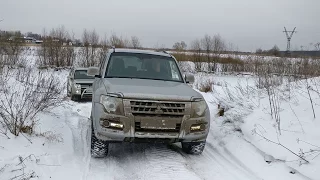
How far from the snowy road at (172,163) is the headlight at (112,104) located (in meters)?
0.96

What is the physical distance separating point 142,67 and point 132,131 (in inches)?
79.4

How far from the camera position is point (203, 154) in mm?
6152

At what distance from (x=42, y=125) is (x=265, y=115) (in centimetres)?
503

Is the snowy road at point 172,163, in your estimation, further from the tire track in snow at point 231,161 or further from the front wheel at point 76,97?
the front wheel at point 76,97

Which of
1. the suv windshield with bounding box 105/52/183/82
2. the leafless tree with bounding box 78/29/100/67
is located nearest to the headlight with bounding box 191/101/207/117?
the suv windshield with bounding box 105/52/183/82

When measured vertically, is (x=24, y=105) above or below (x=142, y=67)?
below

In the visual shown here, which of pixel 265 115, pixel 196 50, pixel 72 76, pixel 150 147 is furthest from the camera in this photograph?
pixel 196 50

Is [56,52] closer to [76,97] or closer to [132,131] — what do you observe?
[76,97]

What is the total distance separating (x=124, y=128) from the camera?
501cm

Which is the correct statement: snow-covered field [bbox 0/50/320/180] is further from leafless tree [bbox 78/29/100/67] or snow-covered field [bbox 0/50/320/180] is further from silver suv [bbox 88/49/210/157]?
leafless tree [bbox 78/29/100/67]

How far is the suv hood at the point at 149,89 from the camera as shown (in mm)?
5059

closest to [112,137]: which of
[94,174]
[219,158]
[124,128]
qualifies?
[124,128]

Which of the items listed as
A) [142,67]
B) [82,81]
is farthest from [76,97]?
[142,67]

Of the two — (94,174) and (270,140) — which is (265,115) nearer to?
(270,140)
